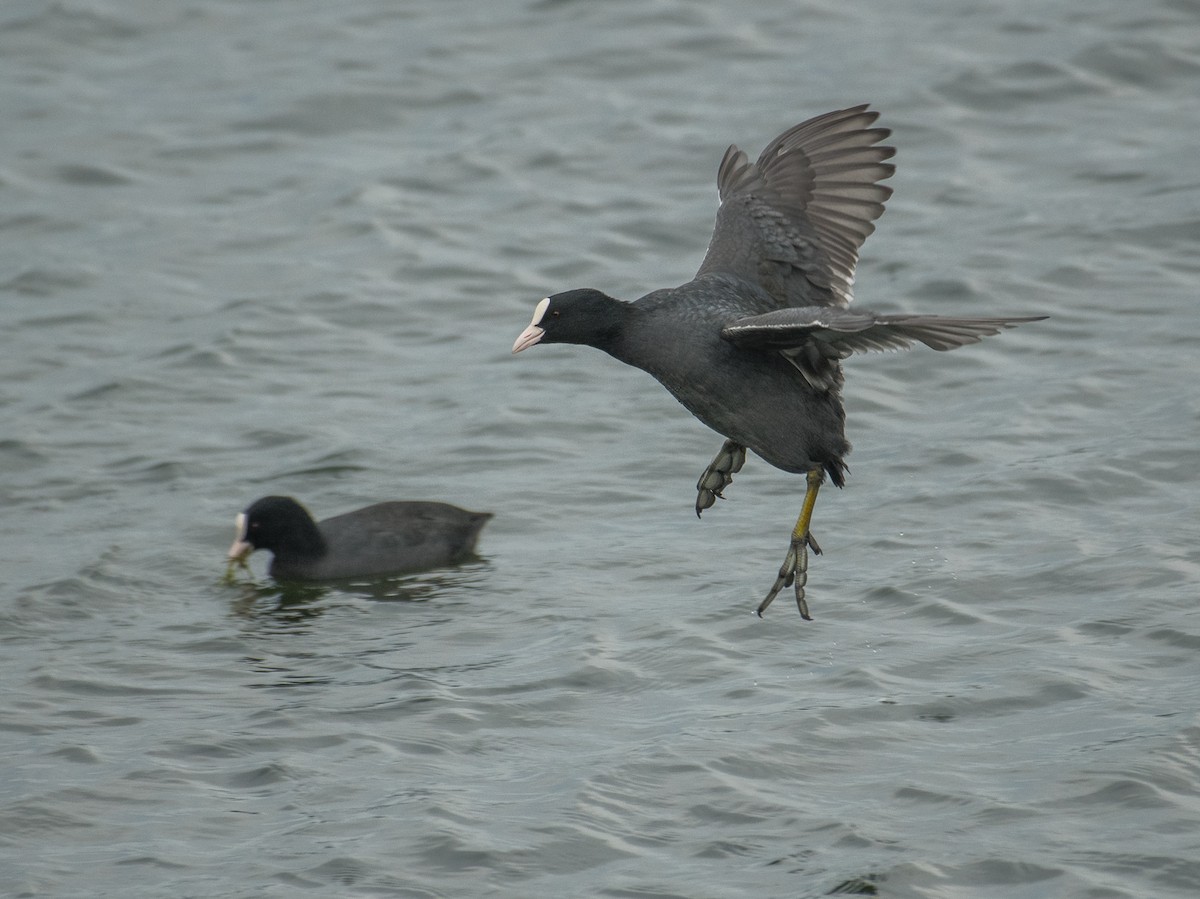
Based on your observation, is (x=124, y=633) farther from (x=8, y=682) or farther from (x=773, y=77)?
(x=773, y=77)

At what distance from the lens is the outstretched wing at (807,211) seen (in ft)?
25.7

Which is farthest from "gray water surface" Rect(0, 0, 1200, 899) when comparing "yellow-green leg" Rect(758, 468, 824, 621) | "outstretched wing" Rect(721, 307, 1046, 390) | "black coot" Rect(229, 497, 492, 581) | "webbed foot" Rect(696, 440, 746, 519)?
"outstretched wing" Rect(721, 307, 1046, 390)

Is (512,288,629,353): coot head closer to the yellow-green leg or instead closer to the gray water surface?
the yellow-green leg

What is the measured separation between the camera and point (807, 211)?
8.08 m

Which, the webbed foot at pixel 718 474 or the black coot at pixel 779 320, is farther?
the webbed foot at pixel 718 474

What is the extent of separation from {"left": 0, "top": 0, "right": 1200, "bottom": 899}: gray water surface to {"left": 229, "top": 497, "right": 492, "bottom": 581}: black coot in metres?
0.16

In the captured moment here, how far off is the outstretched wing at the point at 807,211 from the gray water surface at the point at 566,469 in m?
1.62

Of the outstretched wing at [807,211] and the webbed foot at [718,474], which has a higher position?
the outstretched wing at [807,211]

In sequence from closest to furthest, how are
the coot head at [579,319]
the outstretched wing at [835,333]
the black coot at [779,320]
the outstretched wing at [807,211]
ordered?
the outstretched wing at [835,333] → the black coot at [779,320] → the coot head at [579,319] → the outstretched wing at [807,211]

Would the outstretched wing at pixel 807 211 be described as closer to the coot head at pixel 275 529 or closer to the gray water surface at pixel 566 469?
the gray water surface at pixel 566 469

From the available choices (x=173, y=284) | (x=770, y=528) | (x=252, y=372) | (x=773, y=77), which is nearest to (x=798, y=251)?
(x=770, y=528)

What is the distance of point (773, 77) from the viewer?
15.6m

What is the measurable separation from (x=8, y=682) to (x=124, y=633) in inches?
26.1

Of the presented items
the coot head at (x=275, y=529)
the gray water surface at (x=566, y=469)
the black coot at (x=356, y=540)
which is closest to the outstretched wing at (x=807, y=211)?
the gray water surface at (x=566, y=469)
